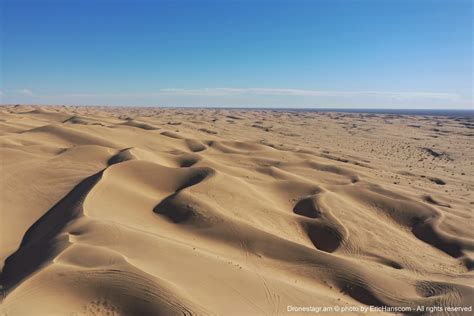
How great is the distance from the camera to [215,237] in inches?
388

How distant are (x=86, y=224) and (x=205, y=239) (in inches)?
128

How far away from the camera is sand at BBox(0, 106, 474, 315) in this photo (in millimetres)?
6570

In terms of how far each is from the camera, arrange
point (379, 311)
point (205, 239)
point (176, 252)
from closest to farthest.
Result: 1. point (379, 311)
2. point (176, 252)
3. point (205, 239)

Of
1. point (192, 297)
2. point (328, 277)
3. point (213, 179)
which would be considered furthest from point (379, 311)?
point (213, 179)

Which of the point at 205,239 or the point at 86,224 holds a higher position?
the point at 86,224

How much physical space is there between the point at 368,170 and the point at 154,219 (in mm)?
14763

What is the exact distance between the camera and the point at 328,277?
8.26 meters

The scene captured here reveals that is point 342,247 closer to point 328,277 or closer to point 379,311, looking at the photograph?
point 328,277

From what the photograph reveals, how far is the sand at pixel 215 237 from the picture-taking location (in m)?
6.57

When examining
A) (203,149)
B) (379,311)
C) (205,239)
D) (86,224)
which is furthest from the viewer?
(203,149)

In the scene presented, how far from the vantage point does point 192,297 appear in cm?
643

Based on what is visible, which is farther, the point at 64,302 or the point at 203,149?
the point at 203,149

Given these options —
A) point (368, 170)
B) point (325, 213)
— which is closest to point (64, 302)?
point (325, 213)

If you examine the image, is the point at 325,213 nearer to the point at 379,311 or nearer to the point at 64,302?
the point at 379,311
